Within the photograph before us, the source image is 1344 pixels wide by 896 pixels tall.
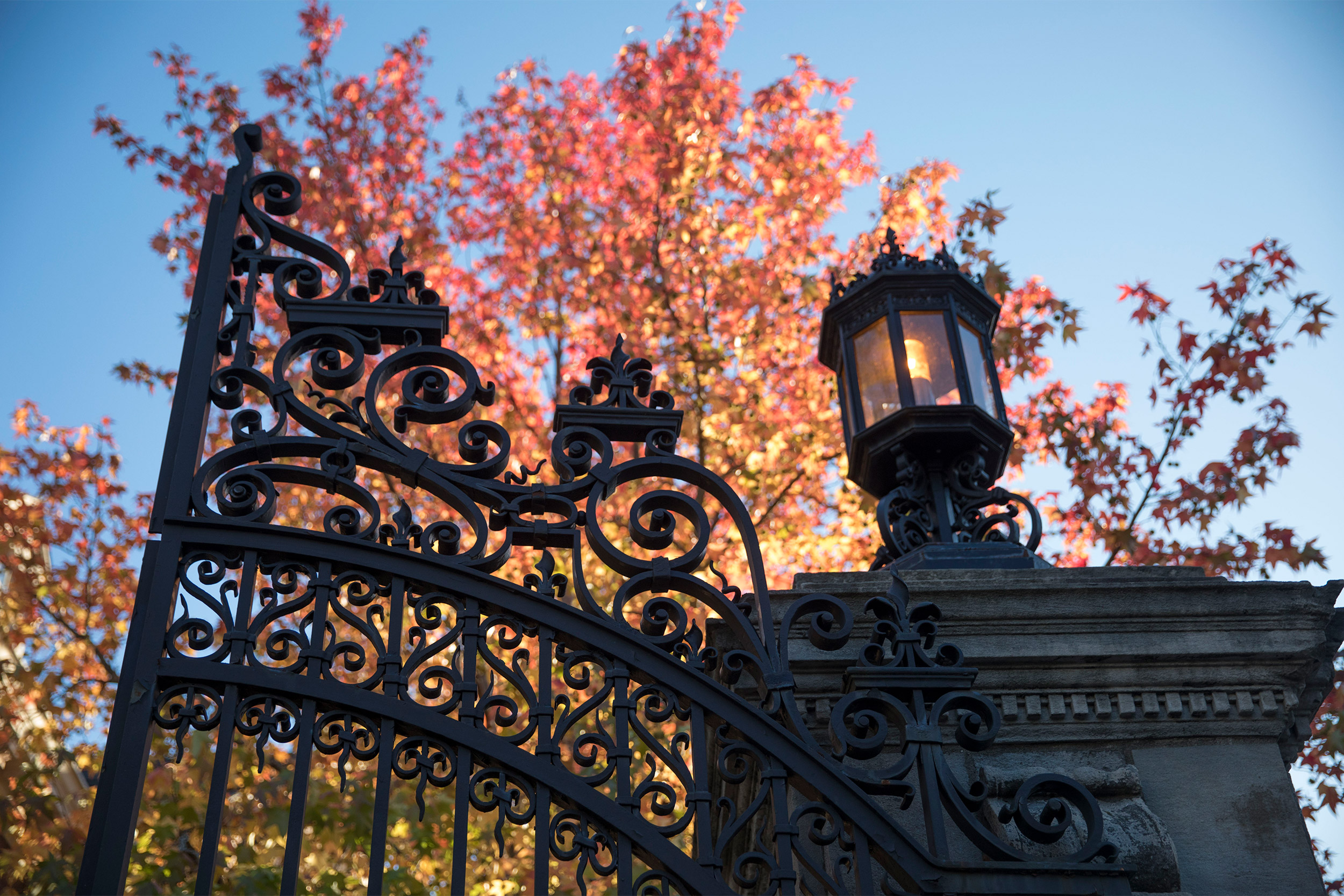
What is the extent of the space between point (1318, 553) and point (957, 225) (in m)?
3.91

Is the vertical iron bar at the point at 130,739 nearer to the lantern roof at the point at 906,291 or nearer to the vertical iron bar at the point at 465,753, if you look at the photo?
the vertical iron bar at the point at 465,753

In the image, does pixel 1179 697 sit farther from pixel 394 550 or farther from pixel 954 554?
pixel 394 550

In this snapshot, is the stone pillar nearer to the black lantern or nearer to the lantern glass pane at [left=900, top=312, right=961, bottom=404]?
the black lantern

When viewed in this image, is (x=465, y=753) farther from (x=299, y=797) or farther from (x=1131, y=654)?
(x=1131, y=654)

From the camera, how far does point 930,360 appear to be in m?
4.05

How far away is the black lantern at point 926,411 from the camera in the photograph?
12.1ft

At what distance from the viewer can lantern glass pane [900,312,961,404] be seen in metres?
3.98

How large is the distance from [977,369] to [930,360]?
198 mm

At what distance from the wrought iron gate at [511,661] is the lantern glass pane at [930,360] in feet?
3.97

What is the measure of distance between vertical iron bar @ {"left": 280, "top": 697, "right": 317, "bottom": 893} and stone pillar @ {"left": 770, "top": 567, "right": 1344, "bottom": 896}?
1.33 metres

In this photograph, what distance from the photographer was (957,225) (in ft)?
29.6

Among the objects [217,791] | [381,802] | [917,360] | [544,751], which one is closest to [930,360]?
[917,360]

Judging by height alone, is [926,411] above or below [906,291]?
below

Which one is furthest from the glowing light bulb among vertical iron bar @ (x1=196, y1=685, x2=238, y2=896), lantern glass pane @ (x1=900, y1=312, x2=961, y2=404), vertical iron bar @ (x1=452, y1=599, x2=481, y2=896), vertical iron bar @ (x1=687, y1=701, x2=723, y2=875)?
vertical iron bar @ (x1=196, y1=685, x2=238, y2=896)
